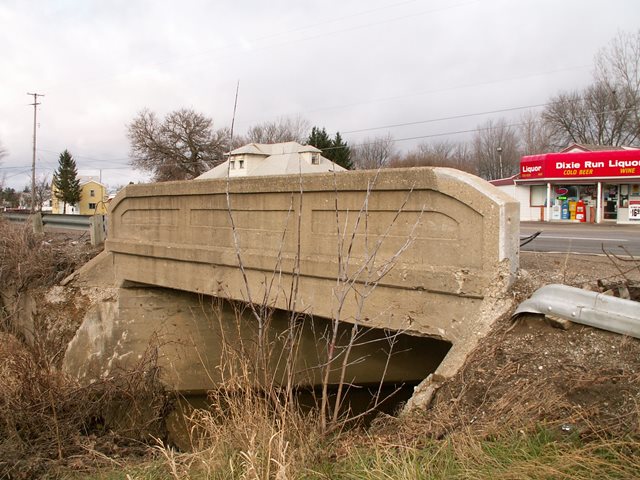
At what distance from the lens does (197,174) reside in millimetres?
55562

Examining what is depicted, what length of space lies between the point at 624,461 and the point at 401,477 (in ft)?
3.37

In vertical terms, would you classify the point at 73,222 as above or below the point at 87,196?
below

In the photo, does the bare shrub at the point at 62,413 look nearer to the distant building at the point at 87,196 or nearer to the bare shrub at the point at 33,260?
the bare shrub at the point at 33,260

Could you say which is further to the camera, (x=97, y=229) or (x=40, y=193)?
(x=40, y=193)

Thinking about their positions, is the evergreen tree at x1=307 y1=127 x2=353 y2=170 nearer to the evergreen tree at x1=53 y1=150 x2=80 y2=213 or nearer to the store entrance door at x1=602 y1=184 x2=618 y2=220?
the store entrance door at x1=602 y1=184 x2=618 y2=220

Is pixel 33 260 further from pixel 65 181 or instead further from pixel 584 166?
pixel 65 181

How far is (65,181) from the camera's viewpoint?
2707 inches

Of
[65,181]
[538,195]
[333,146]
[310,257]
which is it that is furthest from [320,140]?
[310,257]

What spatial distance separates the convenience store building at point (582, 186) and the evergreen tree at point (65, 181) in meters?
58.3

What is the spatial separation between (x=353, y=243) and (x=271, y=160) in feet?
132

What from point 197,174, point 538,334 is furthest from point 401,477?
point 197,174

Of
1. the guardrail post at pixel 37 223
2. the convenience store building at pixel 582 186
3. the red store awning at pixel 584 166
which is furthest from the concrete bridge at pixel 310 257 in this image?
the red store awning at pixel 584 166

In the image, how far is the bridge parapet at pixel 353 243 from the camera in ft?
15.6

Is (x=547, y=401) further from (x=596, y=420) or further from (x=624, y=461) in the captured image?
(x=624, y=461)
